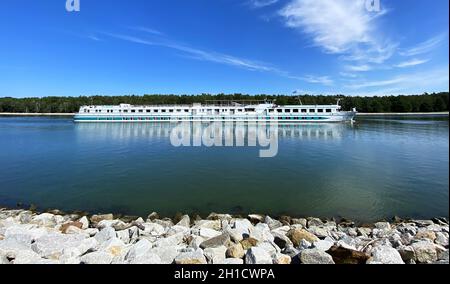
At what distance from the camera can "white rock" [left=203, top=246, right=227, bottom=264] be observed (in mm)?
6660

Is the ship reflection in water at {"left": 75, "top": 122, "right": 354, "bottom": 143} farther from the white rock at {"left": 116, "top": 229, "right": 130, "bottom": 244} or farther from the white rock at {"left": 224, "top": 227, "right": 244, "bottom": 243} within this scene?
the white rock at {"left": 116, "top": 229, "right": 130, "bottom": 244}

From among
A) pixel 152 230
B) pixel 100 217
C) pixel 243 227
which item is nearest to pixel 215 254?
pixel 243 227

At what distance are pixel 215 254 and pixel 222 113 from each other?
62005 mm

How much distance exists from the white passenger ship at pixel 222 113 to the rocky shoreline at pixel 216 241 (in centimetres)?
A: 5629

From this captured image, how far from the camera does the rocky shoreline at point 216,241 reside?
21.3ft

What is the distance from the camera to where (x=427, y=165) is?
19.5m

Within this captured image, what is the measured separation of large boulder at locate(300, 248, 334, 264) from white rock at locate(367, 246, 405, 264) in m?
0.92

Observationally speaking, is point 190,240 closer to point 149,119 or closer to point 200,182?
point 200,182

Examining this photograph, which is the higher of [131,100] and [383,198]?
[131,100]

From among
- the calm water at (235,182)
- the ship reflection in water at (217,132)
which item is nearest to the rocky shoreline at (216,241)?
the calm water at (235,182)

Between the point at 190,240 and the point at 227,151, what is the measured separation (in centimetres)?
1882

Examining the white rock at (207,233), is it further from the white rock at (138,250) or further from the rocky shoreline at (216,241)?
the white rock at (138,250)
